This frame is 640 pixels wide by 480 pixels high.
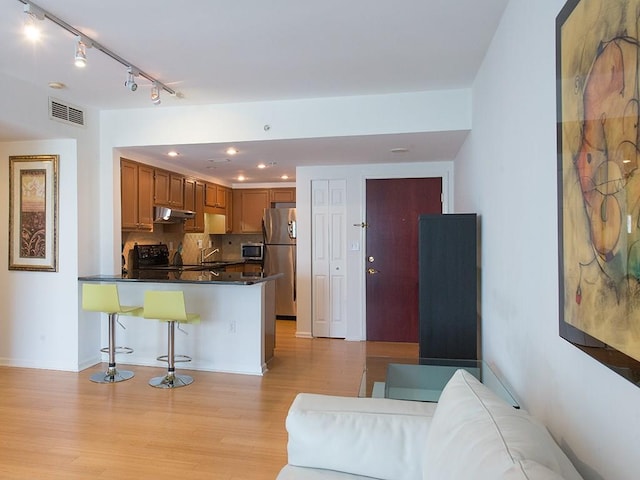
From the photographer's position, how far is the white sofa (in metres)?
1.04

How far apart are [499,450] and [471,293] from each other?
2136mm

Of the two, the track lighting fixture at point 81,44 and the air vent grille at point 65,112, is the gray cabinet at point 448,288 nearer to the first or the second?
the track lighting fixture at point 81,44

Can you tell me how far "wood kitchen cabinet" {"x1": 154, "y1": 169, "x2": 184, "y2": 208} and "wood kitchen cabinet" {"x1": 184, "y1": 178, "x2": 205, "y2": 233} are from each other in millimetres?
133

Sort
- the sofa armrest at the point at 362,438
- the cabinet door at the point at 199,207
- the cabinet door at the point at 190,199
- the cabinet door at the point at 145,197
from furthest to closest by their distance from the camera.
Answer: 1. the cabinet door at the point at 199,207
2. the cabinet door at the point at 190,199
3. the cabinet door at the point at 145,197
4. the sofa armrest at the point at 362,438

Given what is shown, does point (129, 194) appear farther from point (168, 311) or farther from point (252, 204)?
point (252, 204)

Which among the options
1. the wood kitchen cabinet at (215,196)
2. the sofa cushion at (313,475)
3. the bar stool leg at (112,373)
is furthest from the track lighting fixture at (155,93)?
the wood kitchen cabinet at (215,196)

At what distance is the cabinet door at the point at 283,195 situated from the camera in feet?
23.3

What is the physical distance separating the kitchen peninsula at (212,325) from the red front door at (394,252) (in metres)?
1.58

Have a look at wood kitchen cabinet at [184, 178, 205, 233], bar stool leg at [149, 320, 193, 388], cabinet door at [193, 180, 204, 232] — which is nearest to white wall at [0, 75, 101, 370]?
bar stool leg at [149, 320, 193, 388]

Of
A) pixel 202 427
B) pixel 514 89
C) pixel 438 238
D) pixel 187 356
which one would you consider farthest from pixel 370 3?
pixel 187 356

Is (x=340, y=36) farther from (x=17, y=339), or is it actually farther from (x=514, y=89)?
(x=17, y=339)

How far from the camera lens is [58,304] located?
4195 millimetres

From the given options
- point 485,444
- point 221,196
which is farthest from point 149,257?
point 485,444

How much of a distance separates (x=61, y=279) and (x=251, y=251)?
329 cm
